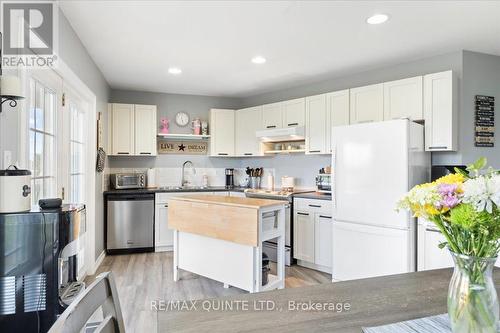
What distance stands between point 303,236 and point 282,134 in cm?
144

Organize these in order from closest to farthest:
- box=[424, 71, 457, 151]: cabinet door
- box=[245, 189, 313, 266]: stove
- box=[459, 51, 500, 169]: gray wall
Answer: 1. box=[424, 71, 457, 151]: cabinet door
2. box=[459, 51, 500, 169]: gray wall
3. box=[245, 189, 313, 266]: stove

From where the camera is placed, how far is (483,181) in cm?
79

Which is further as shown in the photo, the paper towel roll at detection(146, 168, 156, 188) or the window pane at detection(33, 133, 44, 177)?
the paper towel roll at detection(146, 168, 156, 188)

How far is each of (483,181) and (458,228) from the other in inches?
Answer: 5.5

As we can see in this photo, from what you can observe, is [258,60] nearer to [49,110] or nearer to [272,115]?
[272,115]

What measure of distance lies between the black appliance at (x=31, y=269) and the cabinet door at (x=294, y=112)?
361 centimetres

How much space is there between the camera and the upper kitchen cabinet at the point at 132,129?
5059 mm

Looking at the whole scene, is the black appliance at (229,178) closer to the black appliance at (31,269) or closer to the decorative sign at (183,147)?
the decorative sign at (183,147)

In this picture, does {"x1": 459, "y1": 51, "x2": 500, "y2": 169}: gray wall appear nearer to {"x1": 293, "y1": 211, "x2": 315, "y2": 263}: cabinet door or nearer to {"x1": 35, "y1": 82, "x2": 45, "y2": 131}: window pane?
{"x1": 293, "y1": 211, "x2": 315, "y2": 263}: cabinet door

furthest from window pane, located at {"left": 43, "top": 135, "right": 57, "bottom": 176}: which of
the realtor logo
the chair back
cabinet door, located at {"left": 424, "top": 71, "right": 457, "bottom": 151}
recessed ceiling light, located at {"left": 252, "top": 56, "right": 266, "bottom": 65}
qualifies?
cabinet door, located at {"left": 424, "top": 71, "right": 457, "bottom": 151}

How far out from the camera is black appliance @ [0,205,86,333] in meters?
1.49

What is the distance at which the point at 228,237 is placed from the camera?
315cm

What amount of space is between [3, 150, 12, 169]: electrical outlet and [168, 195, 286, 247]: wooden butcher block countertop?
1782 mm

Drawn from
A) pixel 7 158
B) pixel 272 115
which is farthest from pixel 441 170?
pixel 7 158
